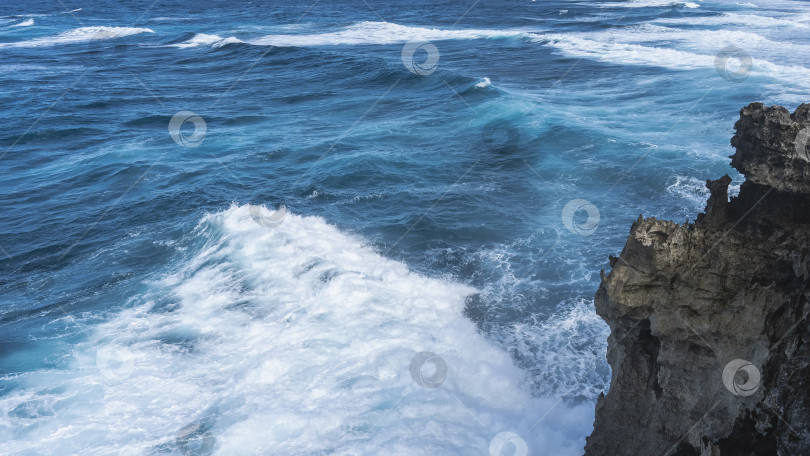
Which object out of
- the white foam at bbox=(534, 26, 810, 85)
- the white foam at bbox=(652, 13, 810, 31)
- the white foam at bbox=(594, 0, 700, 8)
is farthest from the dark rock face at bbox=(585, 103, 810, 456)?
the white foam at bbox=(594, 0, 700, 8)

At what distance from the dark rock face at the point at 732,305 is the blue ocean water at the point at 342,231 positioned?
3.74m

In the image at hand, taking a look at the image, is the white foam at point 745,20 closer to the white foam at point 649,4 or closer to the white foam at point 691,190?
the white foam at point 649,4

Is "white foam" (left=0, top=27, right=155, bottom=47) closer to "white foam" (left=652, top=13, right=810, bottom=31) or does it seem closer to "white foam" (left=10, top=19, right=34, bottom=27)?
"white foam" (left=10, top=19, right=34, bottom=27)

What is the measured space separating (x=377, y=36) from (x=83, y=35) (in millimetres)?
28987

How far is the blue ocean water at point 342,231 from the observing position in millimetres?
12180

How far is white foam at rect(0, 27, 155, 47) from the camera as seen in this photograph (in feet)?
178

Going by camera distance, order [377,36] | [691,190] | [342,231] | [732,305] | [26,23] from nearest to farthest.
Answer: [732,305], [342,231], [691,190], [377,36], [26,23]

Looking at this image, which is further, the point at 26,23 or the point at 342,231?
the point at 26,23

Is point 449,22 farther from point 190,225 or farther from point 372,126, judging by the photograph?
point 190,225

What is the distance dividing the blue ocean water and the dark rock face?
374 cm

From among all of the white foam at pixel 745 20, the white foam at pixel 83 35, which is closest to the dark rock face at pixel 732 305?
the white foam at pixel 745 20

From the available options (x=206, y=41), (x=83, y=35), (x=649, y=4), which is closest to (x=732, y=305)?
(x=206, y=41)

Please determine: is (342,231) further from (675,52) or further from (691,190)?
(675,52)

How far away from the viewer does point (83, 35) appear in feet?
189
